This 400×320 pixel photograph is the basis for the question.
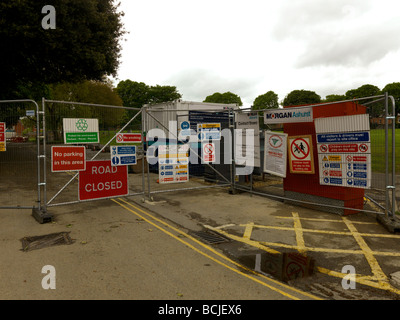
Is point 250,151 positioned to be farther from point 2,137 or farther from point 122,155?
point 2,137

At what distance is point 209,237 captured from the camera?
249 inches

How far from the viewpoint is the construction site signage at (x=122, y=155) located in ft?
27.2

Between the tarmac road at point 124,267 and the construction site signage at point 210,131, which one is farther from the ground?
the construction site signage at point 210,131

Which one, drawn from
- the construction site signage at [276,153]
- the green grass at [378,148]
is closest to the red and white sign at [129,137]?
the construction site signage at [276,153]

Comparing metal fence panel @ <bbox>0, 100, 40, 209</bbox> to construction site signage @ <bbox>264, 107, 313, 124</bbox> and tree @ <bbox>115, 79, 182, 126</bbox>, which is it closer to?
construction site signage @ <bbox>264, 107, 313, 124</bbox>

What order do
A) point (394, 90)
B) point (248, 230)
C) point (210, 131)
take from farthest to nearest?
point (394, 90) → point (210, 131) → point (248, 230)

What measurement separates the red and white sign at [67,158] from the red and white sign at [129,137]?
3.61ft

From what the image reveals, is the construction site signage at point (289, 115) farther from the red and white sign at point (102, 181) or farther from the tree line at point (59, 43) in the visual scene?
the tree line at point (59, 43)

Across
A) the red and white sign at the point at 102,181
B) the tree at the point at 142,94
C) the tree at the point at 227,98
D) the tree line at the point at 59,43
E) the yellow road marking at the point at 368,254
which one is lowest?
the yellow road marking at the point at 368,254

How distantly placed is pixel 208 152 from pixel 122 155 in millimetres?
4347

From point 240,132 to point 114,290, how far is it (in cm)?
725

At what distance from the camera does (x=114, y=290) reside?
406cm

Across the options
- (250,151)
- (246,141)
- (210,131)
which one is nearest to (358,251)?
(250,151)
